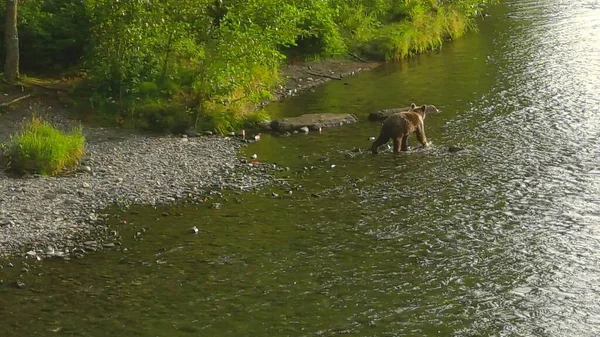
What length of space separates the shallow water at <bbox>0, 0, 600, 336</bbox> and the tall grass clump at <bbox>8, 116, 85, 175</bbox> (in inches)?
115

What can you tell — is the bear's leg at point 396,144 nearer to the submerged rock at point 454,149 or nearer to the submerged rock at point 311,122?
the submerged rock at point 454,149

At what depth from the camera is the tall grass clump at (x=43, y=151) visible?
18.0m

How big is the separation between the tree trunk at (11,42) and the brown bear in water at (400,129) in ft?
33.9

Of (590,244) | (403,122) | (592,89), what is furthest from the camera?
(592,89)

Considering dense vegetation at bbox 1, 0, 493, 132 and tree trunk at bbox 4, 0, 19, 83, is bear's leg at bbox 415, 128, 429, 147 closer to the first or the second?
dense vegetation at bbox 1, 0, 493, 132

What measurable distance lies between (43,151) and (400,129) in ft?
28.0

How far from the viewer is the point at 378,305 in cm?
1219

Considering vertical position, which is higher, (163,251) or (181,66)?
(181,66)

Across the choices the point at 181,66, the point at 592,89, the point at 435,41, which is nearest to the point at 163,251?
the point at 181,66

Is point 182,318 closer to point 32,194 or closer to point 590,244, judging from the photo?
point 32,194

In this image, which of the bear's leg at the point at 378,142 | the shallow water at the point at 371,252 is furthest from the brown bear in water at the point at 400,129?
the shallow water at the point at 371,252

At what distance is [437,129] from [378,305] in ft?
38.3

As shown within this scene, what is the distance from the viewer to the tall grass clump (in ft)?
59.0

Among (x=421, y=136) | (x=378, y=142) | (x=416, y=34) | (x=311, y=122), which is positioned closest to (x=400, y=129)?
(x=378, y=142)
